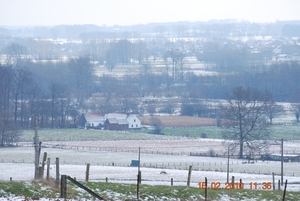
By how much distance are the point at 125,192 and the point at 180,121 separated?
5491 cm

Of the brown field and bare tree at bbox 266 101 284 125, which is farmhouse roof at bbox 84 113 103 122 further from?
bare tree at bbox 266 101 284 125

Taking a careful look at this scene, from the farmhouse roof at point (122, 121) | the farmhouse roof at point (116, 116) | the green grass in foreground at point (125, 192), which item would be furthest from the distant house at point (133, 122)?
the green grass in foreground at point (125, 192)

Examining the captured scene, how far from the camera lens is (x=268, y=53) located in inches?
6727

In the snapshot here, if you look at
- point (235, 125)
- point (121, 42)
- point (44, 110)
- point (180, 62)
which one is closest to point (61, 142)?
point (235, 125)

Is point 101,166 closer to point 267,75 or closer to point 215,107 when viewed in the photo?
point 215,107

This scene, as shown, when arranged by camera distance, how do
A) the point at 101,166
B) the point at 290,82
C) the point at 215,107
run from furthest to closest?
the point at 290,82
the point at 215,107
the point at 101,166

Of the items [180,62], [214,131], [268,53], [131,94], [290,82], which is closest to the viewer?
[214,131]

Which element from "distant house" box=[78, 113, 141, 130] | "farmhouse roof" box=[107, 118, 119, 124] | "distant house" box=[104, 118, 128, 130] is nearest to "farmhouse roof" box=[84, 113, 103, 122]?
"distant house" box=[78, 113, 141, 130]

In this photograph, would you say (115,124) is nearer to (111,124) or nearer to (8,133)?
(111,124)

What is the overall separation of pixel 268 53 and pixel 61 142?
111683 mm

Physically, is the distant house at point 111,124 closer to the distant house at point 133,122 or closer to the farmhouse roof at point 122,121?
the farmhouse roof at point 122,121

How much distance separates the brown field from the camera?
7831cm

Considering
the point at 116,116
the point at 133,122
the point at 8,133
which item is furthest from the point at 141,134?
the point at 8,133

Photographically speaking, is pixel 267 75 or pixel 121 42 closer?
pixel 267 75
